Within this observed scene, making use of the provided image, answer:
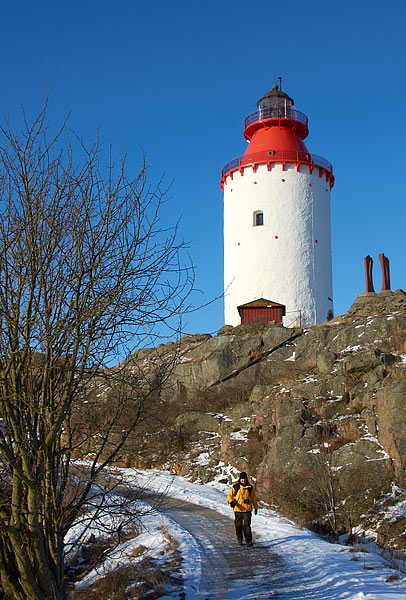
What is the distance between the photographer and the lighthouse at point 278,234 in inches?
1313

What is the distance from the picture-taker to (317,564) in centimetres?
932

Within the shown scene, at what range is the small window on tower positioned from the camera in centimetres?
3434

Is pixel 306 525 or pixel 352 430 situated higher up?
pixel 352 430

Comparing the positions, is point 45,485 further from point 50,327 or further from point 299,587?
point 299,587

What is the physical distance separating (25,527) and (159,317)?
2.86 m

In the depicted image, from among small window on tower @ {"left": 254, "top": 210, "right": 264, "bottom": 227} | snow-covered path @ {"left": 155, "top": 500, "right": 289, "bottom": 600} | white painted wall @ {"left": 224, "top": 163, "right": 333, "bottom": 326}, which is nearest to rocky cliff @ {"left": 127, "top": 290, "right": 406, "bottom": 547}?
snow-covered path @ {"left": 155, "top": 500, "right": 289, "bottom": 600}

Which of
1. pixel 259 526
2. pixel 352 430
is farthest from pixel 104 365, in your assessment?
pixel 352 430

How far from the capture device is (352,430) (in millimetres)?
18172

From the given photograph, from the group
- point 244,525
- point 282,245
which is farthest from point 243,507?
point 282,245

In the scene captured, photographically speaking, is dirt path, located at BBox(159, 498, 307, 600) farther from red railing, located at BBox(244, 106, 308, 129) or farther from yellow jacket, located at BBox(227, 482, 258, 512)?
red railing, located at BBox(244, 106, 308, 129)

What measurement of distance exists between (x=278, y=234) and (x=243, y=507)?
24.5 metres

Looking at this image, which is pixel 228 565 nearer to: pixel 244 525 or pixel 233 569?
pixel 233 569

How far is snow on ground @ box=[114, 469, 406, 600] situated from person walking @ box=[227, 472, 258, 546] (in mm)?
573

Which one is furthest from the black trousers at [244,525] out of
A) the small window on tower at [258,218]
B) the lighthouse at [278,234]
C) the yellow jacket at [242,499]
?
the small window on tower at [258,218]
